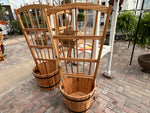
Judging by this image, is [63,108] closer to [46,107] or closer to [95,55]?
[46,107]

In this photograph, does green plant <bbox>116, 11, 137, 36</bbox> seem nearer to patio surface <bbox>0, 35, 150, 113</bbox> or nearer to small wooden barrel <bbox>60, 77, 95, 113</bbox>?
patio surface <bbox>0, 35, 150, 113</bbox>

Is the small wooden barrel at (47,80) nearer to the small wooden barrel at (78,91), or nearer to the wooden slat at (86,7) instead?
the small wooden barrel at (78,91)

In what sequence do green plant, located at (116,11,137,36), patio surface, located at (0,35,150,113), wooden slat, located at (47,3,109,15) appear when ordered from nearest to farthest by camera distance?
wooden slat, located at (47,3,109,15)
patio surface, located at (0,35,150,113)
green plant, located at (116,11,137,36)

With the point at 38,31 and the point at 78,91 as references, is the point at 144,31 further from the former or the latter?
the point at 38,31

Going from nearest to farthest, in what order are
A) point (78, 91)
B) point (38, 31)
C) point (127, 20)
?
point (78, 91) < point (38, 31) < point (127, 20)

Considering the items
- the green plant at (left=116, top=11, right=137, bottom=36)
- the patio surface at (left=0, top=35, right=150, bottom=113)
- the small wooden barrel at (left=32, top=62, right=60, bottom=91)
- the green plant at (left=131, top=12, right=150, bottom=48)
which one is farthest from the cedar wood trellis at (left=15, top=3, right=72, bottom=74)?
the green plant at (left=116, top=11, right=137, bottom=36)

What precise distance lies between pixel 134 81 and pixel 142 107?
2.20 ft

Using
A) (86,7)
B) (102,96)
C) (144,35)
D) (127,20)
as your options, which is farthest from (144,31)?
(86,7)

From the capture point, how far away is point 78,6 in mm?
856

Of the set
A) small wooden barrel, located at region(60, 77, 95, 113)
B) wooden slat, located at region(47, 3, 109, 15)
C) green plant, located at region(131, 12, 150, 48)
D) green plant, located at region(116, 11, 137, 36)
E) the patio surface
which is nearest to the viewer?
wooden slat, located at region(47, 3, 109, 15)

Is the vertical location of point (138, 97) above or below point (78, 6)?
below

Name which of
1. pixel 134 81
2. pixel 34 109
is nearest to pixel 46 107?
pixel 34 109

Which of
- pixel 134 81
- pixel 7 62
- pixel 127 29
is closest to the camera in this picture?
pixel 134 81

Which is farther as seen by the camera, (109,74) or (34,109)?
(109,74)
